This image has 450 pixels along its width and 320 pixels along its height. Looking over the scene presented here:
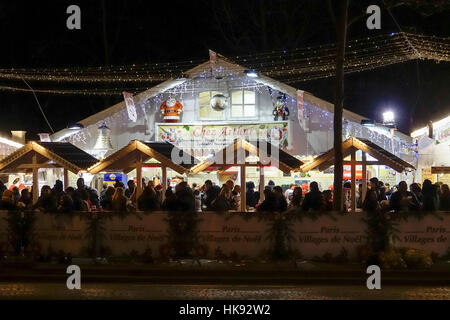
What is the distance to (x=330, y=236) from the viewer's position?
13047 millimetres

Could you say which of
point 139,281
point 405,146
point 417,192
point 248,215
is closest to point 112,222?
point 139,281

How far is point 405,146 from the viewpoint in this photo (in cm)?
2269

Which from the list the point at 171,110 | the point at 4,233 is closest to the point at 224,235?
the point at 4,233

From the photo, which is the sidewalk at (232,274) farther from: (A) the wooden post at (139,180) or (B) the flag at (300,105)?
(B) the flag at (300,105)

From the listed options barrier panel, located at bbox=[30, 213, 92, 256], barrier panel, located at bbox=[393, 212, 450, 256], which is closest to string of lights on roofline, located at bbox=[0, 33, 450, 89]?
barrier panel, located at bbox=[393, 212, 450, 256]

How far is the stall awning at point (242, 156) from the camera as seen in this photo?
59.3 feet

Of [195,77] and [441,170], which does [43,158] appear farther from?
[441,170]

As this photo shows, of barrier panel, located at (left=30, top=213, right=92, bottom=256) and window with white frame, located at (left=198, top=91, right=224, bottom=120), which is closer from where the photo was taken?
barrier panel, located at (left=30, top=213, right=92, bottom=256)

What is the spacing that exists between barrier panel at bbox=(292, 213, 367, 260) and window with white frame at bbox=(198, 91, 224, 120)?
37.7 ft

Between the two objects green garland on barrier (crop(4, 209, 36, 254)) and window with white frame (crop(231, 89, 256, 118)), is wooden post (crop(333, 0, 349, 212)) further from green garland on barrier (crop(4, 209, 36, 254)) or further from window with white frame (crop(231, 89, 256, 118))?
window with white frame (crop(231, 89, 256, 118))

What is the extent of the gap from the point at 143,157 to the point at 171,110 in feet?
19.5

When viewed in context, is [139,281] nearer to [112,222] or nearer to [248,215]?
[112,222]

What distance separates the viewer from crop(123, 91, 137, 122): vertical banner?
23062 mm

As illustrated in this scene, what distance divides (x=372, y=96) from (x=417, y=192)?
2767cm
